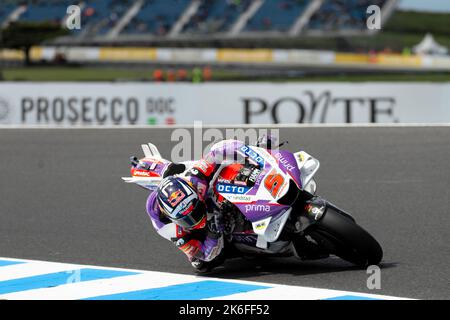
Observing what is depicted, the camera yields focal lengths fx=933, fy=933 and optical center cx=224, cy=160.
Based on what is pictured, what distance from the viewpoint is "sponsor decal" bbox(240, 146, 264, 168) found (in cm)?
671

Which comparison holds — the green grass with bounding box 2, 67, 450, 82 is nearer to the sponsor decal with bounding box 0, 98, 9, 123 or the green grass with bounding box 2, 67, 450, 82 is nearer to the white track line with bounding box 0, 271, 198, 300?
the sponsor decal with bounding box 0, 98, 9, 123

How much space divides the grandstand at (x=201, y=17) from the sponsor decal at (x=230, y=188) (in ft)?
89.8

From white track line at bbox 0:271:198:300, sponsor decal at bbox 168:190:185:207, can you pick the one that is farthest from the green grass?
sponsor decal at bbox 168:190:185:207

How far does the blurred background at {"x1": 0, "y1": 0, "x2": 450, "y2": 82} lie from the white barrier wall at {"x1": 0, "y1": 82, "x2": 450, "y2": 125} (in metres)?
8.72

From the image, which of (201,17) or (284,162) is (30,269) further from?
(201,17)

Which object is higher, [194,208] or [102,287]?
[194,208]

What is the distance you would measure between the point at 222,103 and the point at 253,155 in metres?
13.2

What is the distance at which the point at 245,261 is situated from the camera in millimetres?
7504

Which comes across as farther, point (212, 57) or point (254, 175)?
point (212, 57)

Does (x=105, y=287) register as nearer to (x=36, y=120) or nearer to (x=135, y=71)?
(x=36, y=120)

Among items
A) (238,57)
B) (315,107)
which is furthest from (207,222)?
(238,57)

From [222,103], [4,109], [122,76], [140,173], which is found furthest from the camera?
[122,76]

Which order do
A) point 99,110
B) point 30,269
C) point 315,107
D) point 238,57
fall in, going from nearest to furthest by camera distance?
point 30,269, point 315,107, point 99,110, point 238,57

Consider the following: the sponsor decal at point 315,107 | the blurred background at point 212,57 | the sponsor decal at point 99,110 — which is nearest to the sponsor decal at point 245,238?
the sponsor decal at point 315,107
